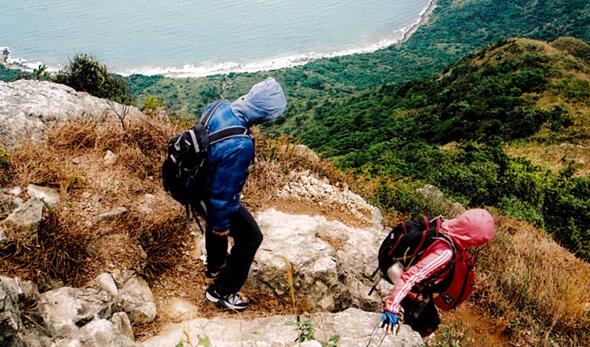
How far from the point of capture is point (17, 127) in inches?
184

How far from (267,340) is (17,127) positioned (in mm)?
3438

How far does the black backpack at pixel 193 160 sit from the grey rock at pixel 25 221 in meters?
0.95

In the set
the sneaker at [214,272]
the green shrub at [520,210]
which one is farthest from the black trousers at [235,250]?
the green shrub at [520,210]

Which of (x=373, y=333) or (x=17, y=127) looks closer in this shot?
(x=373, y=333)

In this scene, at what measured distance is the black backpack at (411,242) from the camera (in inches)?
125

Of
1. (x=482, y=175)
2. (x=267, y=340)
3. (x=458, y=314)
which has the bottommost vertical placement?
(x=482, y=175)

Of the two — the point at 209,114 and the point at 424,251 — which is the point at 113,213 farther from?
the point at 424,251

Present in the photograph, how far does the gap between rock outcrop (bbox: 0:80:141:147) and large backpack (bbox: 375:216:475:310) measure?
3511 mm

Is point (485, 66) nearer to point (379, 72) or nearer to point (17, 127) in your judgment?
point (379, 72)

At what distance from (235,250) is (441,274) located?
1.45 metres

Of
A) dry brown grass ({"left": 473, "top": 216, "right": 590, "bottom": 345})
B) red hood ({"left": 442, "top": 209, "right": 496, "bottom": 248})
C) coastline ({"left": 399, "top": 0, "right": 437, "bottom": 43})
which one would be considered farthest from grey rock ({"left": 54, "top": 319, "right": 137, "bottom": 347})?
coastline ({"left": 399, "top": 0, "right": 437, "bottom": 43})

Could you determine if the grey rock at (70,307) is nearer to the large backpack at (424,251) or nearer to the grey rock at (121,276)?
the grey rock at (121,276)

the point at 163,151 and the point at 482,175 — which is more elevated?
the point at 163,151

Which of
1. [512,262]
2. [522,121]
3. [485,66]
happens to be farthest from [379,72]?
[512,262]
